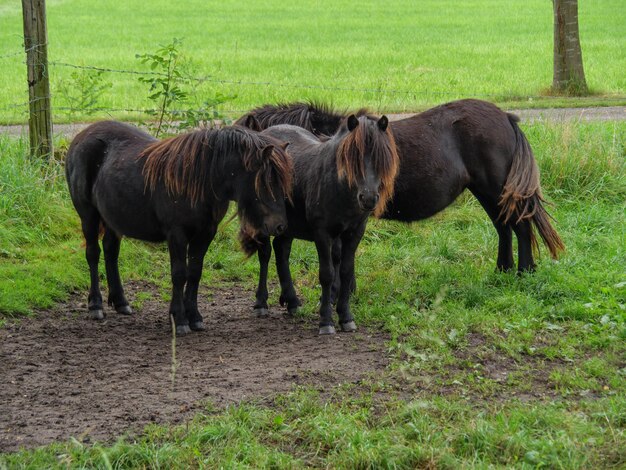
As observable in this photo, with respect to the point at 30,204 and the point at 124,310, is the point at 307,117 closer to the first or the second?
the point at 124,310

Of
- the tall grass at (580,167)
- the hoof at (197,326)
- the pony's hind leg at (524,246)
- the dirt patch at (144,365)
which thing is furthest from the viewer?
the tall grass at (580,167)

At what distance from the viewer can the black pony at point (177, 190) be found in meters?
7.09

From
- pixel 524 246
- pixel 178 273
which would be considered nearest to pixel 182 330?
pixel 178 273

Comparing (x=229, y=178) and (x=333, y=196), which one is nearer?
(x=229, y=178)

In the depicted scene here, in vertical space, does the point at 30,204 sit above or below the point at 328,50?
below

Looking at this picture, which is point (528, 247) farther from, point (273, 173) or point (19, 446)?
point (19, 446)

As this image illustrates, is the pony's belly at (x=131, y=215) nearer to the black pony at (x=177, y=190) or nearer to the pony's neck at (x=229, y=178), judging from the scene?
the black pony at (x=177, y=190)

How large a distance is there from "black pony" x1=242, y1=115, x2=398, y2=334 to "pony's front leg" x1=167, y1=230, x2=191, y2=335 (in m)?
0.86

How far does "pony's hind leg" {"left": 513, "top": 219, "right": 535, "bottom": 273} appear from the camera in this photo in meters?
8.55

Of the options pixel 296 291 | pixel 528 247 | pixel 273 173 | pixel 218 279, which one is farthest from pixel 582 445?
pixel 218 279

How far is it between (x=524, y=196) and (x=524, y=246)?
0.54 meters

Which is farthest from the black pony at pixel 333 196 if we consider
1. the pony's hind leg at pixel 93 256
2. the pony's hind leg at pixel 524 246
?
the pony's hind leg at pixel 524 246

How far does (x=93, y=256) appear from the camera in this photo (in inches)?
325

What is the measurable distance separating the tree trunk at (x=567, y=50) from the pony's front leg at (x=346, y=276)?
10714 millimetres
